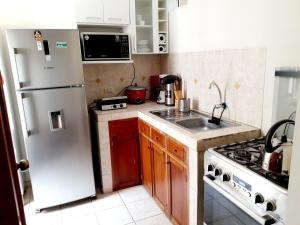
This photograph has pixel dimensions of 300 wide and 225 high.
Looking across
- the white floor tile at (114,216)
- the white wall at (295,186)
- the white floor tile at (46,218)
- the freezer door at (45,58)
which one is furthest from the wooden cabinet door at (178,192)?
the freezer door at (45,58)

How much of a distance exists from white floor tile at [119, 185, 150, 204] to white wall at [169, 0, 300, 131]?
151 cm

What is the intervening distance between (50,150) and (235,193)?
1.75 meters

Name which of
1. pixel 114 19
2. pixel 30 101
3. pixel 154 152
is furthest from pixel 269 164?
pixel 114 19

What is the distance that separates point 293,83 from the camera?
4.82ft

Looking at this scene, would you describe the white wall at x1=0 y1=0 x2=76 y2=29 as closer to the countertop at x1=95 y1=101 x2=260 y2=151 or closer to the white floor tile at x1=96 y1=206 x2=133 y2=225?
the countertop at x1=95 y1=101 x2=260 y2=151

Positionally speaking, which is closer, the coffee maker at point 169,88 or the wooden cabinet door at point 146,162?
the wooden cabinet door at point 146,162

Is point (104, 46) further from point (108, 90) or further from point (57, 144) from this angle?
point (57, 144)

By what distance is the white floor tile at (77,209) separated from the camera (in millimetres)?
2328

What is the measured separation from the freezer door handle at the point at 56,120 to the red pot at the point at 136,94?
941 mm

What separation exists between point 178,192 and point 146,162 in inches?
26.8

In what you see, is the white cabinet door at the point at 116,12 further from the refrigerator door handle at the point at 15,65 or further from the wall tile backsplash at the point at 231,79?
the refrigerator door handle at the point at 15,65

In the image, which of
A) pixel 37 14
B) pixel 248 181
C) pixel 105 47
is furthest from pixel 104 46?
pixel 248 181

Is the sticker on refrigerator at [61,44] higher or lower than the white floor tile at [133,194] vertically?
higher

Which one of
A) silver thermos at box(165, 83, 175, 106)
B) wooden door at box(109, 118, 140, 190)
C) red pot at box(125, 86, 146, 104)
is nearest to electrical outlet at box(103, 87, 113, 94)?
red pot at box(125, 86, 146, 104)
